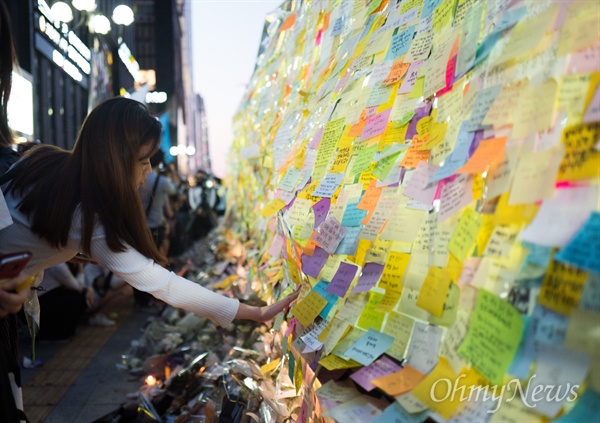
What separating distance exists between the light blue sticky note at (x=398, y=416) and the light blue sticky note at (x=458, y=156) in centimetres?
56

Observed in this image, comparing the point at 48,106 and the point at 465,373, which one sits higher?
the point at 48,106

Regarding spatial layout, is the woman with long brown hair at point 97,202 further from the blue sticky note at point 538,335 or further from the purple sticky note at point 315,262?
the blue sticky note at point 538,335

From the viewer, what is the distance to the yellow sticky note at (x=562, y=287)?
0.96m

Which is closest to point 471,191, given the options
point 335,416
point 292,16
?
point 335,416

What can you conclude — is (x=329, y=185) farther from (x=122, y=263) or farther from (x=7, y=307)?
(x=7, y=307)

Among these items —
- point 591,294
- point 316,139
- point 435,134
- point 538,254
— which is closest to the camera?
point 591,294

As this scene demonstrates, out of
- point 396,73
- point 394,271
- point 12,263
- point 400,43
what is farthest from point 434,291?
point 12,263

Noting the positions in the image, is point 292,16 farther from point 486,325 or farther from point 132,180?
point 486,325

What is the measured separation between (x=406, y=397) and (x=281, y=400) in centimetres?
104

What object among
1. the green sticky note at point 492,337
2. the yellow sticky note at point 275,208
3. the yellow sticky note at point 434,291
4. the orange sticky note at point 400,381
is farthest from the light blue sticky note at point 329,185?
the green sticky note at point 492,337

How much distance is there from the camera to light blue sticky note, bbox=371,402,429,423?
1250 mm

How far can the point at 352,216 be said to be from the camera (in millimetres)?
1917

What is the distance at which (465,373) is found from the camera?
3.94 feet

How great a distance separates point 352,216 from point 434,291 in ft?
1.96
